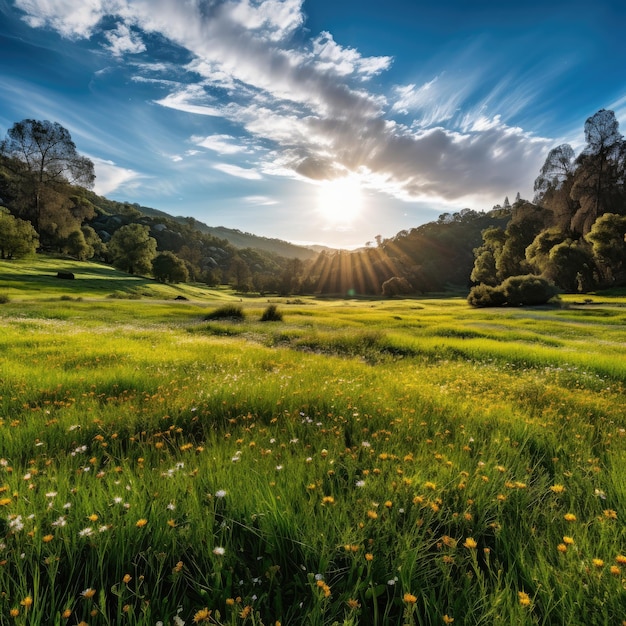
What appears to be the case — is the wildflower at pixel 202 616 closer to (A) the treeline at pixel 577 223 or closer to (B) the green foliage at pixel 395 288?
(A) the treeline at pixel 577 223

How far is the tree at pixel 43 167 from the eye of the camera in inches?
2950

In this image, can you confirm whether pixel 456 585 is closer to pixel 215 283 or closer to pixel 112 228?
pixel 215 283

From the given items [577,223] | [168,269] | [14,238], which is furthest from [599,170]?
[14,238]

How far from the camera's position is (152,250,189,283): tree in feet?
302

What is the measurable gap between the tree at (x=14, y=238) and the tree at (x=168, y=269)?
94.4 feet

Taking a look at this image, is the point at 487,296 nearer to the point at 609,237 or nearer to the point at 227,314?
the point at 609,237

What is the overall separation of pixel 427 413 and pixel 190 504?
3.69 meters

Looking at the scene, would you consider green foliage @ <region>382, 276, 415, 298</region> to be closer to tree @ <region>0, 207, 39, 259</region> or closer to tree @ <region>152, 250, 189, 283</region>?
tree @ <region>152, 250, 189, 283</region>

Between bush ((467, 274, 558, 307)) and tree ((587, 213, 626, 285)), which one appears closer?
bush ((467, 274, 558, 307))

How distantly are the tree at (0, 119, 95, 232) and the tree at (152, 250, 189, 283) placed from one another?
2368 cm

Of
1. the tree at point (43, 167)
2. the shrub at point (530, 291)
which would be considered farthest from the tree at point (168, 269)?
the shrub at point (530, 291)

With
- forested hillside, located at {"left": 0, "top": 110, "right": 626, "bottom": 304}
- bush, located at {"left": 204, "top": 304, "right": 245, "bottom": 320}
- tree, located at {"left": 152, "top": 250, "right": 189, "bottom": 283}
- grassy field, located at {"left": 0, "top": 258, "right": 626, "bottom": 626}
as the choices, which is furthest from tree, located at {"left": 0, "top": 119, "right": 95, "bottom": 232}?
grassy field, located at {"left": 0, "top": 258, "right": 626, "bottom": 626}

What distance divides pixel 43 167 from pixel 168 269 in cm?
3556

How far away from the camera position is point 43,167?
7888cm
